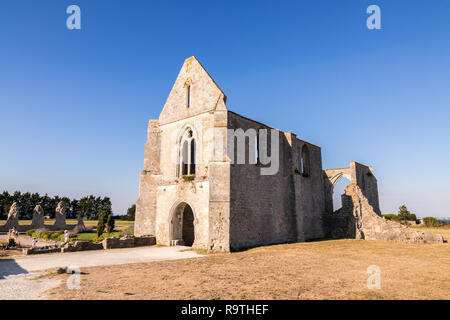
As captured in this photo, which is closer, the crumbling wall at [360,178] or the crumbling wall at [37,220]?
the crumbling wall at [360,178]

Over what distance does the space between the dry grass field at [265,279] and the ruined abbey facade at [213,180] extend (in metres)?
3.77

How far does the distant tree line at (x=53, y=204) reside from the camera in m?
67.8

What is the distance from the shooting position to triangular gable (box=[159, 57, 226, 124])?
16266 mm

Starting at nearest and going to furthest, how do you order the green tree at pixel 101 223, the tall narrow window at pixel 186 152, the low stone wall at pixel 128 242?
the low stone wall at pixel 128 242 → the tall narrow window at pixel 186 152 → the green tree at pixel 101 223

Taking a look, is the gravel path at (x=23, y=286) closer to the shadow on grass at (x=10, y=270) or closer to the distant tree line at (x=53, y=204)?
the shadow on grass at (x=10, y=270)

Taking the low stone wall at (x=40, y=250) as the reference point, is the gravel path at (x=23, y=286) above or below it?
above

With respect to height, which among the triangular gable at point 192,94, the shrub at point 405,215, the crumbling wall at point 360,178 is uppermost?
the triangular gable at point 192,94

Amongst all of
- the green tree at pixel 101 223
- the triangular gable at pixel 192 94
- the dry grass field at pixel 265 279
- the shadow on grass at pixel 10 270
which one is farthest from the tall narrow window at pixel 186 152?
the green tree at pixel 101 223

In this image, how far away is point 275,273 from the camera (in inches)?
339

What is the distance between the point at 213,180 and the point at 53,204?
2763 inches

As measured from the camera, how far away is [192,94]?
56.9 ft

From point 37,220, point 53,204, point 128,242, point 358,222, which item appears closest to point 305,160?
point 358,222

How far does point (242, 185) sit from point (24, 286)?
1062 cm

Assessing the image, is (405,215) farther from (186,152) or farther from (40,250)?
(40,250)
